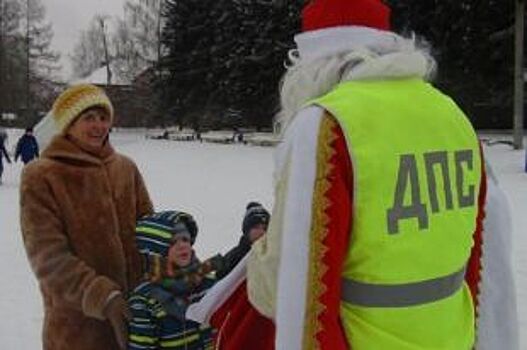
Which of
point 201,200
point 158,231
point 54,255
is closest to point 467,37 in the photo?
point 201,200

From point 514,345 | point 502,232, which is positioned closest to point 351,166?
point 502,232

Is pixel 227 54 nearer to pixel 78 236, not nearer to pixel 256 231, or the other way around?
pixel 256 231

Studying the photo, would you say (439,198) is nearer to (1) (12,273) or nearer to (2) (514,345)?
(2) (514,345)

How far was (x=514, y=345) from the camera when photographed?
232cm

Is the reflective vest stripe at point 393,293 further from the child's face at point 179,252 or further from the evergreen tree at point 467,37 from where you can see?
the evergreen tree at point 467,37

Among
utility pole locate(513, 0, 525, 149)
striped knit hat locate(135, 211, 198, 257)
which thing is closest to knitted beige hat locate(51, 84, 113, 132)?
striped knit hat locate(135, 211, 198, 257)

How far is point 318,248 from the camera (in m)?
1.82

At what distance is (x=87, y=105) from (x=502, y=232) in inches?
71.9

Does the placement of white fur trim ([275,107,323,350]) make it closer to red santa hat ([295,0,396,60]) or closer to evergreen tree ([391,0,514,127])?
red santa hat ([295,0,396,60])

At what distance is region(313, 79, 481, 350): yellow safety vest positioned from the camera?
1861 millimetres

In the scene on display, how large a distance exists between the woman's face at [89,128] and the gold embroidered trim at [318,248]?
183 centimetres

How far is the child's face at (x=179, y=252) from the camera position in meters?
3.40

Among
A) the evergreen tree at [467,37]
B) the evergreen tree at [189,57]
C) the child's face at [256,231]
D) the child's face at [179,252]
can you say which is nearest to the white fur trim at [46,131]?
the child's face at [179,252]

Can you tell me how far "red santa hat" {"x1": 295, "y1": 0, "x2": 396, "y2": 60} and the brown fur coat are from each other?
157 cm
